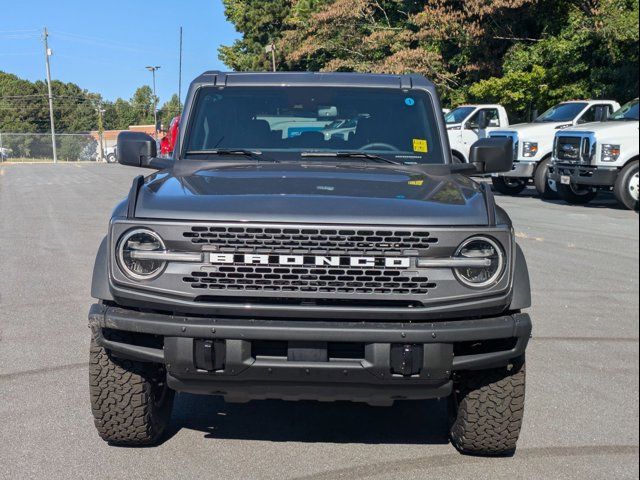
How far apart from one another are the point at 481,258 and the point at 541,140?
1616cm

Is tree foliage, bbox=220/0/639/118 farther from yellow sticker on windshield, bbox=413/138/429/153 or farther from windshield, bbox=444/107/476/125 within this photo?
yellow sticker on windshield, bbox=413/138/429/153

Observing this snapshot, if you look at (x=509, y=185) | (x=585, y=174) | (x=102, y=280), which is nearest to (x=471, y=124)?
(x=509, y=185)

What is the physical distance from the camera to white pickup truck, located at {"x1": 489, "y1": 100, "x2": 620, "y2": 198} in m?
18.8

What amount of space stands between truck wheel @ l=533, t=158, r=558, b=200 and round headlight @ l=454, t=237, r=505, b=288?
15.7 meters

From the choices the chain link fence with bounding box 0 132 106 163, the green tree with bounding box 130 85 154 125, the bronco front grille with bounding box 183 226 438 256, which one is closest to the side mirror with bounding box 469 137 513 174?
the bronco front grille with bounding box 183 226 438 256

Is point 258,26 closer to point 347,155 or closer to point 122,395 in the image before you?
point 347,155

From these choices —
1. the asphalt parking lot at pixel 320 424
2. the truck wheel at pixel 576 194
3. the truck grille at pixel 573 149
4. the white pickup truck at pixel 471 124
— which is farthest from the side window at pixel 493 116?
the asphalt parking lot at pixel 320 424

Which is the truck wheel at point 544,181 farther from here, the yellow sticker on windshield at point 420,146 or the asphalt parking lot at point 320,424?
the yellow sticker on windshield at point 420,146

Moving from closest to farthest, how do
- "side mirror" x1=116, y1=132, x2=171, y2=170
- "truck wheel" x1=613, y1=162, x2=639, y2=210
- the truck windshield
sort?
the truck windshield → "side mirror" x1=116, y1=132, x2=171, y2=170 → "truck wheel" x1=613, y1=162, x2=639, y2=210

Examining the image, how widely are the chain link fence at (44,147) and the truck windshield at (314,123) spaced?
5627 cm

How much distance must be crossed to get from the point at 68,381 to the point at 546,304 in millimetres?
4346

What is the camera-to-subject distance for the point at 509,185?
20.4 m

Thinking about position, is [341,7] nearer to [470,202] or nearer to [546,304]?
[546,304]

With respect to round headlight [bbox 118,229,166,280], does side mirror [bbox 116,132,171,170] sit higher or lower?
higher
